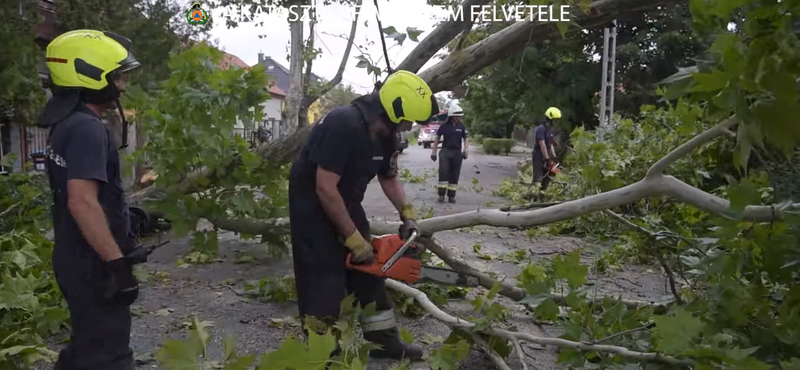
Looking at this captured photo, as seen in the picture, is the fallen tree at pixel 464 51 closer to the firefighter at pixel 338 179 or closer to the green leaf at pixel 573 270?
the firefighter at pixel 338 179

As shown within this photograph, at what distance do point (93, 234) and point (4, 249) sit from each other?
7.43 ft

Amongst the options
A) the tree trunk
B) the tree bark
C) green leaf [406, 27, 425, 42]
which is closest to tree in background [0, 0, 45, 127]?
the tree bark

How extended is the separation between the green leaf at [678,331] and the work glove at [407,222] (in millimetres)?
1482

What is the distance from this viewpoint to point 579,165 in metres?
7.70

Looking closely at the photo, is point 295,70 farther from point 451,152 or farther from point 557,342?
point 557,342

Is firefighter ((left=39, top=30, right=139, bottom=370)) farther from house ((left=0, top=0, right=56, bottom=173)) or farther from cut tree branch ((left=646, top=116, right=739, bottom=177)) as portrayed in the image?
house ((left=0, top=0, right=56, bottom=173))

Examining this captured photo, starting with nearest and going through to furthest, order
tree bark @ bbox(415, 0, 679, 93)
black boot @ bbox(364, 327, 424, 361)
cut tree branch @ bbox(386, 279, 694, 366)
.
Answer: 1. cut tree branch @ bbox(386, 279, 694, 366)
2. black boot @ bbox(364, 327, 424, 361)
3. tree bark @ bbox(415, 0, 679, 93)

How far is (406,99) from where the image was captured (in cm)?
303

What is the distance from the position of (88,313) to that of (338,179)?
1.19m

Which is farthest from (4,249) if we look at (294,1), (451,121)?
(294,1)

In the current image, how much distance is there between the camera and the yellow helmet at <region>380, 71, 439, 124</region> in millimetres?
3031

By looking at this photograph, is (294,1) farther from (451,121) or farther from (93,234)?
(93,234)

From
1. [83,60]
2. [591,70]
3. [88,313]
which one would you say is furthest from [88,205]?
[591,70]

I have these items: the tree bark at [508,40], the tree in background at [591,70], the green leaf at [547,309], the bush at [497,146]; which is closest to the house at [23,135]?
the tree bark at [508,40]
